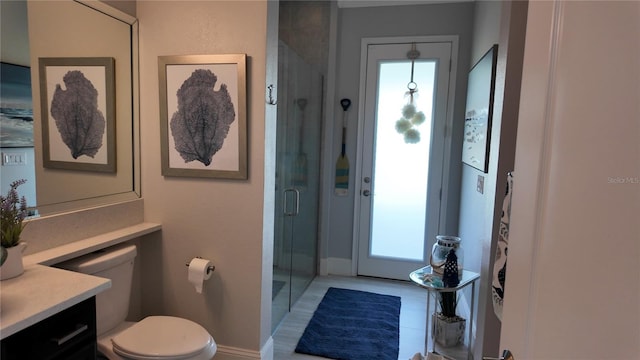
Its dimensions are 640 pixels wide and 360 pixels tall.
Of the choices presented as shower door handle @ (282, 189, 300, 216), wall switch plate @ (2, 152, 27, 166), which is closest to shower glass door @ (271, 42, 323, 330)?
shower door handle @ (282, 189, 300, 216)

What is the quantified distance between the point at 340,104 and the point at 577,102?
10.9ft

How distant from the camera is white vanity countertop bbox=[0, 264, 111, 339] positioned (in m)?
1.15

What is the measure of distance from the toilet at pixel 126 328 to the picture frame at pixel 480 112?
1935 mm

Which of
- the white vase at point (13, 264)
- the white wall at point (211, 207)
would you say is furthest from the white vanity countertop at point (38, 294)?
the white wall at point (211, 207)

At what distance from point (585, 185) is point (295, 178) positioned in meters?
2.62

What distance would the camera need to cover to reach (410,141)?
3705mm

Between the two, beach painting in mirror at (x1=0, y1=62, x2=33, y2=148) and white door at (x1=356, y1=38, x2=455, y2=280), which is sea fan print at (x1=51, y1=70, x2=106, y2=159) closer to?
beach painting in mirror at (x1=0, y1=62, x2=33, y2=148)

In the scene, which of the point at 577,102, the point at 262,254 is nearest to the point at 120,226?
the point at 262,254

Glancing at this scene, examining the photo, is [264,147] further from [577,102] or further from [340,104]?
[340,104]

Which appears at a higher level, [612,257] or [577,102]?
[577,102]

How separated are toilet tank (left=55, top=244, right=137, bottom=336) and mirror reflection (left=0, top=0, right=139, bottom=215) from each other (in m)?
0.28

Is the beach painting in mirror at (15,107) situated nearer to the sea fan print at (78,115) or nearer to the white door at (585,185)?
the sea fan print at (78,115)

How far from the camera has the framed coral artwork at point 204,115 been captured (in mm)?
2059

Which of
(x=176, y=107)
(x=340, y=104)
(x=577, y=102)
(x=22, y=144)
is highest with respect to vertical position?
(x=340, y=104)
